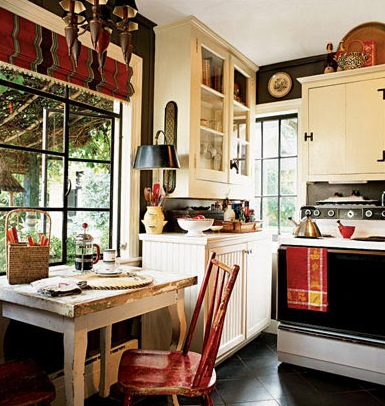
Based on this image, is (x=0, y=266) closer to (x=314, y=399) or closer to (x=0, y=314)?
(x=0, y=314)

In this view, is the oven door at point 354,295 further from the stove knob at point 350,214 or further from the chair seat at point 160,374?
the chair seat at point 160,374

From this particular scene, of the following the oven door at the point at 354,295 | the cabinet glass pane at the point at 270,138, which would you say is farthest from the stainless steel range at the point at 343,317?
the cabinet glass pane at the point at 270,138

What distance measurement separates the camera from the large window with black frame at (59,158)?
2.11m

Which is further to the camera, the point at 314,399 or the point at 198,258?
the point at 198,258

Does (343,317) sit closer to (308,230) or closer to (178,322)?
(308,230)

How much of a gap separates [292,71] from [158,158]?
1.85 meters

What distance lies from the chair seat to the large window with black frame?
0.92m

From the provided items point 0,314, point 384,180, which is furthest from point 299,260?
point 0,314

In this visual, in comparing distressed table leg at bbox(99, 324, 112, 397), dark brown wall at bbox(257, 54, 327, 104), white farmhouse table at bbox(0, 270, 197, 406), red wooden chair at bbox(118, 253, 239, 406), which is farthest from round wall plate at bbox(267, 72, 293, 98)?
distressed table leg at bbox(99, 324, 112, 397)

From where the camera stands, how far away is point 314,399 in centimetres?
231

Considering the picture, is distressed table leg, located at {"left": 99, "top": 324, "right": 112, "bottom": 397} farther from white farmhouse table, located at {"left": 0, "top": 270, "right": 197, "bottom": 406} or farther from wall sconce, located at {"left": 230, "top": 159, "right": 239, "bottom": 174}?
wall sconce, located at {"left": 230, "top": 159, "right": 239, "bottom": 174}

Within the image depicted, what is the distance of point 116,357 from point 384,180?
93.0 inches

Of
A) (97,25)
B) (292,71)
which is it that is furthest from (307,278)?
(97,25)

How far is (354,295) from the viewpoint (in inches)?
101
